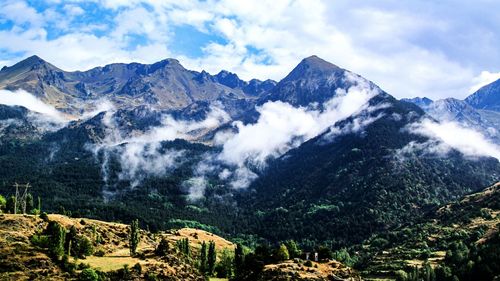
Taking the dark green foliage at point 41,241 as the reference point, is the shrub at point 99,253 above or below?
below

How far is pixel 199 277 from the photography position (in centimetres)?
18425

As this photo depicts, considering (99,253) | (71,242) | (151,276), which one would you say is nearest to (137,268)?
(151,276)

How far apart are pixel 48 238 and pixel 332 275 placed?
91966 millimetres

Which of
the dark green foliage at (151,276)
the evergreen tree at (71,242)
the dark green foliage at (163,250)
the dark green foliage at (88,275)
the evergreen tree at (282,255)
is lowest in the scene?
the dark green foliage at (151,276)

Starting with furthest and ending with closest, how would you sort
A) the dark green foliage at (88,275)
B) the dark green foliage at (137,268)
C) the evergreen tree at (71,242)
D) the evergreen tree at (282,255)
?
the evergreen tree at (282,255), the evergreen tree at (71,242), the dark green foliage at (137,268), the dark green foliage at (88,275)

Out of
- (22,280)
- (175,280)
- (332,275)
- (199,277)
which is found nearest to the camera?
(22,280)

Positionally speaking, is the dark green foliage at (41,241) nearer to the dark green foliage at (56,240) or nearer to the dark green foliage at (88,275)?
the dark green foliage at (56,240)

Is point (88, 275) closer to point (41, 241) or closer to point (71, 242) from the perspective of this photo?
point (41, 241)

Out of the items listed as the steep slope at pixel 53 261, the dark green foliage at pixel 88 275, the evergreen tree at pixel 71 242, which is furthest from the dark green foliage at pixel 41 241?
the dark green foliage at pixel 88 275

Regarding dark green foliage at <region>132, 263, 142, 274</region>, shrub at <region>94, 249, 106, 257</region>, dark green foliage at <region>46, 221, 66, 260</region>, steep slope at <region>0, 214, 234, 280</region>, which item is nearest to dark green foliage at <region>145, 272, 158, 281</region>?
steep slope at <region>0, 214, 234, 280</region>

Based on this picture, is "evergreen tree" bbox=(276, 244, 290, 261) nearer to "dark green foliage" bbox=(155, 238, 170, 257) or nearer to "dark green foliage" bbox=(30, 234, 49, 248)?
"dark green foliage" bbox=(155, 238, 170, 257)

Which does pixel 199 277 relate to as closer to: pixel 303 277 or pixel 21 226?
pixel 303 277

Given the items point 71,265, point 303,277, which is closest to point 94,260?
point 71,265


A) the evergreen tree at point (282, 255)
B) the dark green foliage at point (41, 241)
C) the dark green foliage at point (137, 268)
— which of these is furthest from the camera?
the evergreen tree at point (282, 255)
